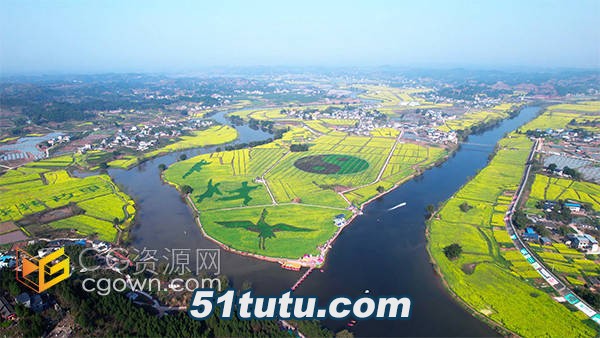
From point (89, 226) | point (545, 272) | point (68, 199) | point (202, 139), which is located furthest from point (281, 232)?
point (202, 139)

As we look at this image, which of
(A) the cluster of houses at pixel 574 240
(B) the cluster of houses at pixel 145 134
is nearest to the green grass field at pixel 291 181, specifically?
(A) the cluster of houses at pixel 574 240

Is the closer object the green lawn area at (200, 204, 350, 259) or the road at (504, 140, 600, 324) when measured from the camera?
the road at (504, 140, 600, 324)

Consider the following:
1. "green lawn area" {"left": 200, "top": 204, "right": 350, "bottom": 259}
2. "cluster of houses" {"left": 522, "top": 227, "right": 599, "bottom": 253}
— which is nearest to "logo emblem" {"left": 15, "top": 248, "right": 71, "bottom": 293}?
"green lawn area" {"left": 200, "top": 204, "right": 350, "bottom": 259}

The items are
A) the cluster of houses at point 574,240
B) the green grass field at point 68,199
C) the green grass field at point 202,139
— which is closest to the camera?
the cluster of houses at point 574,240

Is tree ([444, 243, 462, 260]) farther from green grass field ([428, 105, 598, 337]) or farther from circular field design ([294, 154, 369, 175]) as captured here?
circular field design ([294, 154, 369, 175])

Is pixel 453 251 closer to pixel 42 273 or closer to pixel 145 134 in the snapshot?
pixel 42 273

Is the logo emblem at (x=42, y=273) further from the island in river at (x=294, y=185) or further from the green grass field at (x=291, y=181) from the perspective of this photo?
the green grass field at (x=291, y=181)

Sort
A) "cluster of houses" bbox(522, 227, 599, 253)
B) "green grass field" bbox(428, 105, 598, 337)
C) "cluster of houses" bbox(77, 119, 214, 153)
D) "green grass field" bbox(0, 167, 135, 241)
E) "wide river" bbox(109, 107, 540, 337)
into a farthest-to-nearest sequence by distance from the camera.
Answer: "cluster of houses" bbox(77, 119, 214, 153) → "green grass field" bbox(0, 167, 135, 241) → "cluster of houses" bbox(522, 227, 599, 253) → "wide river" bbox(109, 107, 540, 337) → "green grass field" bbox(428, 105, 598, 337)

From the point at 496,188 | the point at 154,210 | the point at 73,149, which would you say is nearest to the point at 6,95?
the point at 73,149

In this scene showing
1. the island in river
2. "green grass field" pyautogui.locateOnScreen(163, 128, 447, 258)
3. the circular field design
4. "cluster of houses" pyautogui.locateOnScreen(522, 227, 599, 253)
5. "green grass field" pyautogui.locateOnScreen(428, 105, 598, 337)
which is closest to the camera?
"green grass field" pyautogui.locateOnScreen(428, 105, 598, 337)
